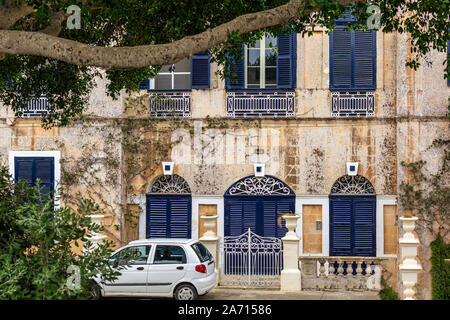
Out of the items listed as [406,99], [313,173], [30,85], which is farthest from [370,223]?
[30,85]

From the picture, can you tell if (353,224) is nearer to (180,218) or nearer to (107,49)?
(180,218)

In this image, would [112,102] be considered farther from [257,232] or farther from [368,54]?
[368,54]

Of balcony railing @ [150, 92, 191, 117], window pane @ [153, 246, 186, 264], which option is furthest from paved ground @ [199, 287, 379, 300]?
balcony railing @ [150, 92, 191, 117]

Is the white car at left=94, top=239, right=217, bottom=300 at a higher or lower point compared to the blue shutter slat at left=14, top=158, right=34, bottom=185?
lower

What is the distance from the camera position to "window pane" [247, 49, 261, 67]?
57.0ft

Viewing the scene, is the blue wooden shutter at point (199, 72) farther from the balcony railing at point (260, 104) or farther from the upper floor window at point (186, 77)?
the balcony railing at point (260, 104)

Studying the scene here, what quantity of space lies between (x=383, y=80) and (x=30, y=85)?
29.9ft

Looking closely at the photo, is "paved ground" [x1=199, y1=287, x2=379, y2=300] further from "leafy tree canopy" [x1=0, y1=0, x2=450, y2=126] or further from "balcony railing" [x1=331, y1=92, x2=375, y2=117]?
"leafy tree canopy" [x1=0, y1=0, x2=450, y2=126]

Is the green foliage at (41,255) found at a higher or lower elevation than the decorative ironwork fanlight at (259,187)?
lower

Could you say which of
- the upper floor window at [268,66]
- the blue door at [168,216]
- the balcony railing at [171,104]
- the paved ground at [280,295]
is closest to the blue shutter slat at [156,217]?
the blue door at [168,216]

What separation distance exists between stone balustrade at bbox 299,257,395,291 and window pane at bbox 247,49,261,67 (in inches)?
213

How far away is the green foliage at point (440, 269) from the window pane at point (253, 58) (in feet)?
21.0

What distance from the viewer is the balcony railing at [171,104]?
56.7 feet

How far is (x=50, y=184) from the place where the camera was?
57.0 ft
